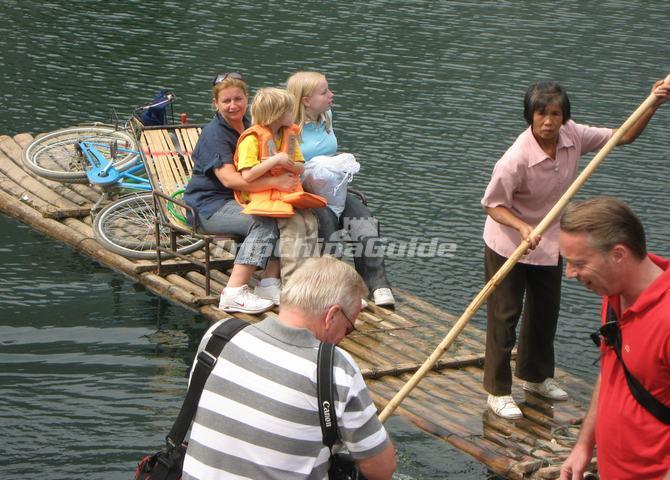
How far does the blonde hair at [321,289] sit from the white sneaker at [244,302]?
5.16 m

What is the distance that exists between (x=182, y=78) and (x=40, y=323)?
982 centimetres

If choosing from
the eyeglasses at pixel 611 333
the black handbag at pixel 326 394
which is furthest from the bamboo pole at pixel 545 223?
the black handbag at pixel 326 394

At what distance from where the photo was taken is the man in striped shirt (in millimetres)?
3854

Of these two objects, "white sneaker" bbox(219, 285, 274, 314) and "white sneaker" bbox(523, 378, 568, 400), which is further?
"white sneaker" bbox(219, 285, 274, 314)

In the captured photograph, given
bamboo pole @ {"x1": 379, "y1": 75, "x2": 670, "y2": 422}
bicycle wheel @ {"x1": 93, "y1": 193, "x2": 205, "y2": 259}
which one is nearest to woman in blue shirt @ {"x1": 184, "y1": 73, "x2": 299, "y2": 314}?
bicycle wheel @ {"x1": 93, "y1": 193, "x2": 205, "y2": 259}

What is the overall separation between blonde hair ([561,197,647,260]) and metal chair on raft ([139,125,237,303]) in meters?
5.56

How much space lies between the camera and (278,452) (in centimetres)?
389

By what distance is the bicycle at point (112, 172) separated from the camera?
10844mm

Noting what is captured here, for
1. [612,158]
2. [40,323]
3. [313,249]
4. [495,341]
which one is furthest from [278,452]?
[612,158]

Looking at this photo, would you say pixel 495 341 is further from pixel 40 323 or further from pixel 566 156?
pixel 40 323

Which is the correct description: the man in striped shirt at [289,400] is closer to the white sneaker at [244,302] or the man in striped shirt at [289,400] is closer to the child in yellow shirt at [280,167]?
the child in yellow shirt at [280,167]

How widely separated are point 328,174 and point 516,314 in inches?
104

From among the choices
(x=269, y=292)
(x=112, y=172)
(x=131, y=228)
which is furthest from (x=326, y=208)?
→ (x=112, y=172)

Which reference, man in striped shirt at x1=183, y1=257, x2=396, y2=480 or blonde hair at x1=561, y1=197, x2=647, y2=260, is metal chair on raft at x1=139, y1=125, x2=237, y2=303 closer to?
man in striped shirt at x1=183, y1=257, x2=396, y2=480
